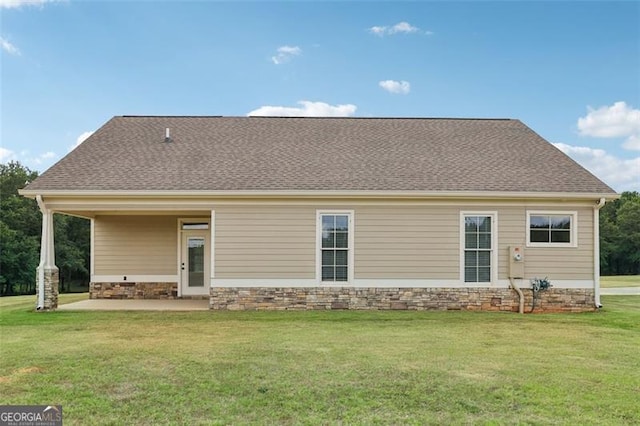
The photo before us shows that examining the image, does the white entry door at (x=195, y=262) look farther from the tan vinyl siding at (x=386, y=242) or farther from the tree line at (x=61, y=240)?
the tree line at (x=61, y=240)

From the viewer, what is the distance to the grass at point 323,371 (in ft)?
14.5

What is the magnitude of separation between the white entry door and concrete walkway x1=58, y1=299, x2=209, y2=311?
0.55 m

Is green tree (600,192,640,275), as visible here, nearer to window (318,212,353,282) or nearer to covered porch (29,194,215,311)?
window (318,212,353,282)

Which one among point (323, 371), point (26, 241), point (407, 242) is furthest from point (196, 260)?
point (26, 241)

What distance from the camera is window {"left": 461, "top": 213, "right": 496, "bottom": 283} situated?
11.4m

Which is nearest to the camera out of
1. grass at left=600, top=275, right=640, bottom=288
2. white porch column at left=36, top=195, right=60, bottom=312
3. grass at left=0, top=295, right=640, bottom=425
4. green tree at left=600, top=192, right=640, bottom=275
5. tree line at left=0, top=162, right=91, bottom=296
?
grass at left=0, top=295, right=640, bottom=425

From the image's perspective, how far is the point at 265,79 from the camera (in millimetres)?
19250

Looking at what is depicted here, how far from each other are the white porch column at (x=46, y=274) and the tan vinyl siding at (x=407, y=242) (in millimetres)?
7177

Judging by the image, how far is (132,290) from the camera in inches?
529

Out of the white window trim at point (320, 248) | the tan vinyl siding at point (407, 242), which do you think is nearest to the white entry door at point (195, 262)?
the white window trim at point (320, 248)

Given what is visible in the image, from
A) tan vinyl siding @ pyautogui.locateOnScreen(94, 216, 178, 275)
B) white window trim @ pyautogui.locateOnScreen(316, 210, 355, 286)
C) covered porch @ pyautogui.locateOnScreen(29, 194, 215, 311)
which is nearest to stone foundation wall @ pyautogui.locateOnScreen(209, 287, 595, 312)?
white window trim @ pyautogui.locateOnScreen(316, 210, 355, 286)

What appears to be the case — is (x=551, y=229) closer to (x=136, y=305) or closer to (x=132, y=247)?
(x=136, y=305)

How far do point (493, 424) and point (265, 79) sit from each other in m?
17.2

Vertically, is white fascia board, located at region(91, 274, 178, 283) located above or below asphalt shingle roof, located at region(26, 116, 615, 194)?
below
